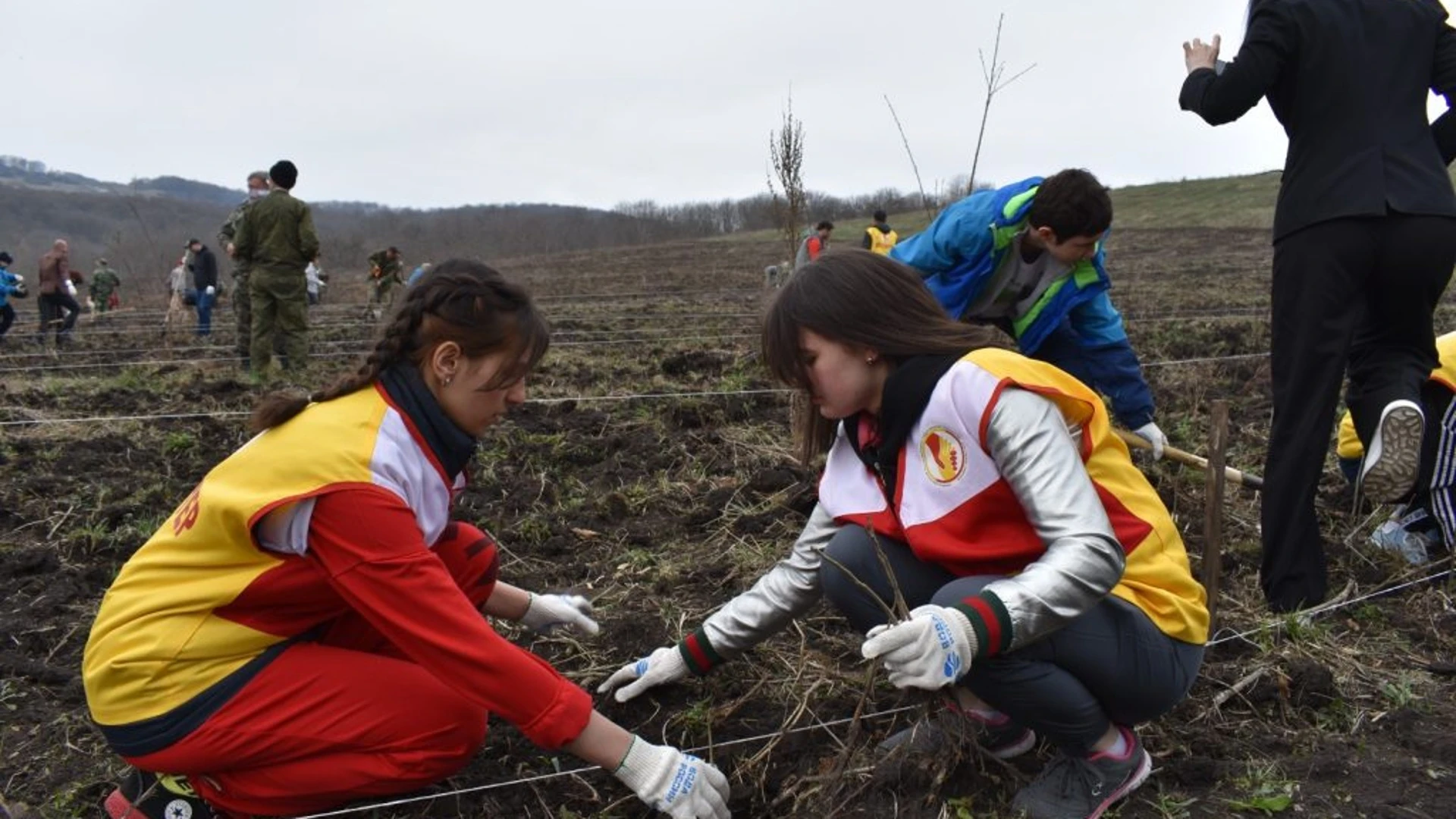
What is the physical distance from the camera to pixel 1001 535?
182cm

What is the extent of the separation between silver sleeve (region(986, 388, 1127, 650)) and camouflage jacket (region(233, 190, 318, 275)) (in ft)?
22.5

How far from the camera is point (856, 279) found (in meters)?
1.86

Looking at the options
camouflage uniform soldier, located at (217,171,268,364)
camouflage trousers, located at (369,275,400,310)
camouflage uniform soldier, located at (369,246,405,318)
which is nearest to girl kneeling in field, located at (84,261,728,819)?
camouflage uniform soldier, located at (217,171,268,364)

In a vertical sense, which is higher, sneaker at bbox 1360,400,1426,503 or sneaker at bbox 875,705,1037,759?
sneaker at bbox 1360,400,1426,503

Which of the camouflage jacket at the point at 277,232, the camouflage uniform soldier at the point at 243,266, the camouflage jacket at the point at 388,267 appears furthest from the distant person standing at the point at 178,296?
the camouflage jacket at the point at 277,232

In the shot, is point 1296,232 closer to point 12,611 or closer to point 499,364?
point 499,364

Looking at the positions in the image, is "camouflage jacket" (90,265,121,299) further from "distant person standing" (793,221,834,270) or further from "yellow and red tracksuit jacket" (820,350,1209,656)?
"yellow and red tracksuit jacket" (820,350,1209,656)

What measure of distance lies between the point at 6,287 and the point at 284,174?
5.66 m

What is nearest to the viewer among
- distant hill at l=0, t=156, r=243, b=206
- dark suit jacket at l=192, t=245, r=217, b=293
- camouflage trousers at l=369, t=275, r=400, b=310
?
dark suit jacket at l=192, t=245, r=217, b=293

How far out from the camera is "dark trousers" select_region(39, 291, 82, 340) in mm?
12086

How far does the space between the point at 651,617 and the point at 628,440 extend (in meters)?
1.98

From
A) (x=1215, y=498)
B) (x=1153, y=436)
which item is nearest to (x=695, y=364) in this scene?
(x=1153, y=436)

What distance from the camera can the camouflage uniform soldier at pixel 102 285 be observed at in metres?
16.8

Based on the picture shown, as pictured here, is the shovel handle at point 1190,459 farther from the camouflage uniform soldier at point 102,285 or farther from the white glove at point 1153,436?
the camouflage uniform soldier at point 102,285
